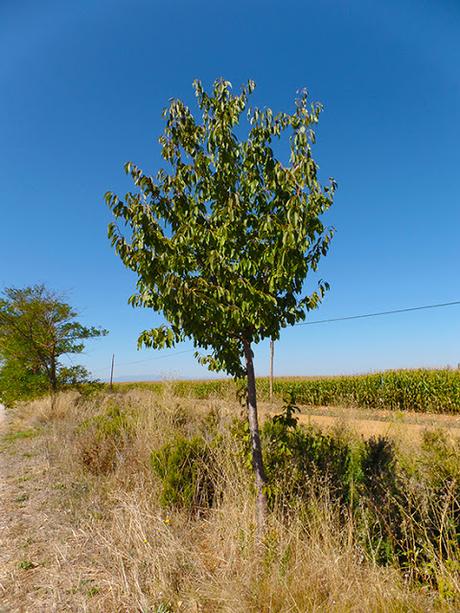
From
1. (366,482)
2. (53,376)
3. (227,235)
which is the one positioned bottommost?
(366,482)

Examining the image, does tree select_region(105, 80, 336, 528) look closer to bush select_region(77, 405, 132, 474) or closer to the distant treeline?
bush select_region(77, 405, 132, 474)

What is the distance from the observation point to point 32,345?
44.1ft

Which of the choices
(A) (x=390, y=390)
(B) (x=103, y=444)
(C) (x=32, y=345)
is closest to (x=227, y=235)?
(B) (x=103, y=444)

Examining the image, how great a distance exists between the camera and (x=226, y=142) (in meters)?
3.03

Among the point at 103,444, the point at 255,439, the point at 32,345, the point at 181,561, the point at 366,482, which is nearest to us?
the point at 181,561

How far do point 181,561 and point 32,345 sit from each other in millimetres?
12938

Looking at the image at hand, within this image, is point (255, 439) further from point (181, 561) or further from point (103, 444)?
point (103, 444)

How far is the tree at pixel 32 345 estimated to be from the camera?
1339 centimetres

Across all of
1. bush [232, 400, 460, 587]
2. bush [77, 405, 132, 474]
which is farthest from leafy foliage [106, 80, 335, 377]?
bush [77, 405, 132, 474]

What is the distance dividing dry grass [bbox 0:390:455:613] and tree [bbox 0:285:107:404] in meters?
9.82

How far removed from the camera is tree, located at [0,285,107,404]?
13.4m

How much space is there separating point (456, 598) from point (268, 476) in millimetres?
2000

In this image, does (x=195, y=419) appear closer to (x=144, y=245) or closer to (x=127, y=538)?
(x=127, y=538)

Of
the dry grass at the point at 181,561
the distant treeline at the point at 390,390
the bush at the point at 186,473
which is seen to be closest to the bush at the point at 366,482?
the dry grass at the point at 181,561
